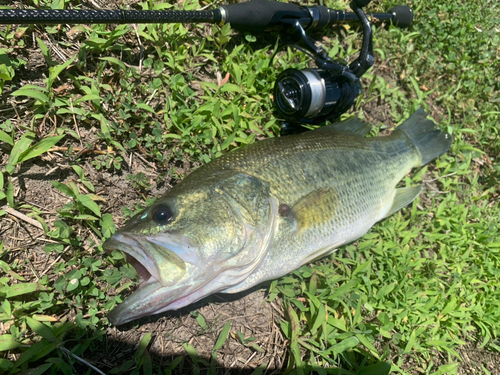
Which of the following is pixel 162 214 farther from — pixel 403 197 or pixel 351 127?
pixel 403 197

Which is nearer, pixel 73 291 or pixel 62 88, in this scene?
pixel 73 291

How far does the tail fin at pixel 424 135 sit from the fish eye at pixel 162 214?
2.37 metres

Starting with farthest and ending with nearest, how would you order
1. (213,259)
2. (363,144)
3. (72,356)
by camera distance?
(363,144)
(72,356)
(213,259)

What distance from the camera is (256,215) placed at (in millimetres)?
1994

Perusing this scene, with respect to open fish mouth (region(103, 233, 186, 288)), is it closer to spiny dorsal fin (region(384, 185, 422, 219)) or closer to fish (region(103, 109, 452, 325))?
fish (region(103, 109, 452, 325))

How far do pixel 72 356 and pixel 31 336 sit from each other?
299mm

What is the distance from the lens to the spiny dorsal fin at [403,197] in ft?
9.55

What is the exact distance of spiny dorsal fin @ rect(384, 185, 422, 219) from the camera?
2.91 metres

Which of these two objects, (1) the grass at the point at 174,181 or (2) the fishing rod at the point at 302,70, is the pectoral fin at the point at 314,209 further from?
(2) the fishing rod at the point at 302,70

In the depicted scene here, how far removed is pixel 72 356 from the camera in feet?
6.61

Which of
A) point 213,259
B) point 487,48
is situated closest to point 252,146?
point 213,259

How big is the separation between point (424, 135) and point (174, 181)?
2.50 meters

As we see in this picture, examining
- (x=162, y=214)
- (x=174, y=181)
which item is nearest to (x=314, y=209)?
(x=162, y=214)

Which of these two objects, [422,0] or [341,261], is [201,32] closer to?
[341,261]
